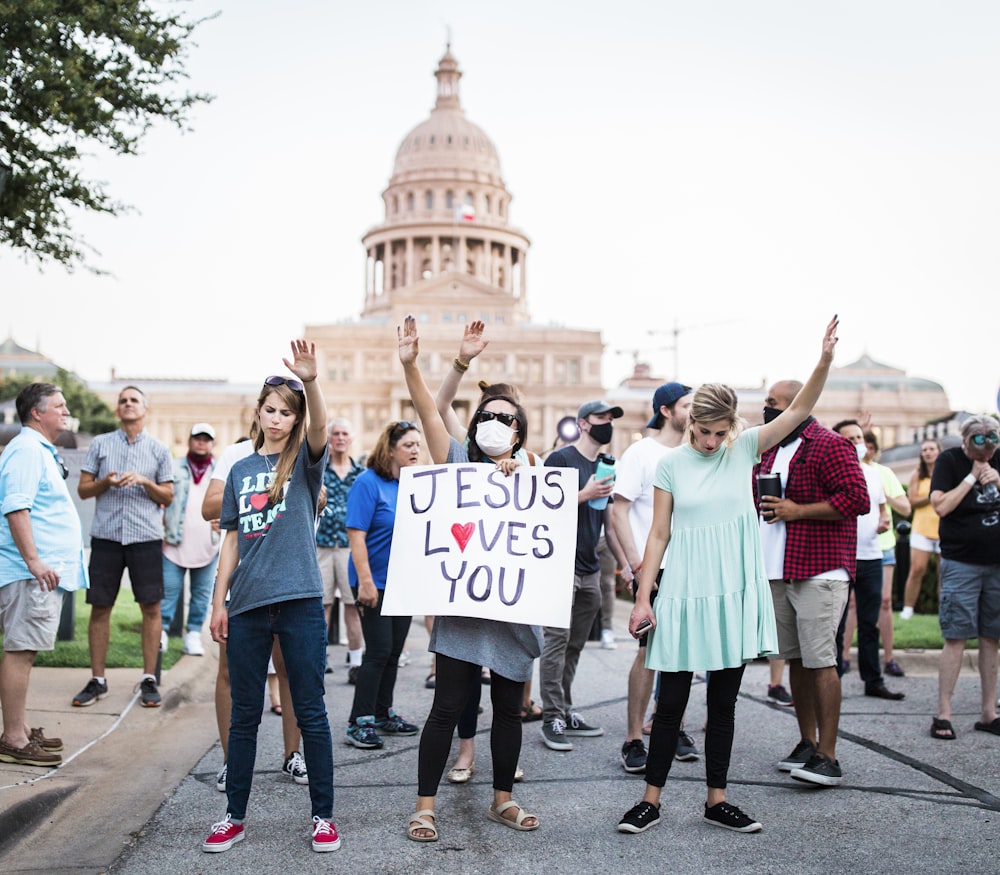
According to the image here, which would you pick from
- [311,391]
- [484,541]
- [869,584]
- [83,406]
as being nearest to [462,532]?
[484,541]

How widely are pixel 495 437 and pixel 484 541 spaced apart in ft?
1.52

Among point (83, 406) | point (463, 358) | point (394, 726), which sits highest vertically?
point (83, 406)

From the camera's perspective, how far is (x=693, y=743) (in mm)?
6121

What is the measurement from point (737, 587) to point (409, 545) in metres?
1.45

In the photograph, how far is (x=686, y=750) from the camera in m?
5.98

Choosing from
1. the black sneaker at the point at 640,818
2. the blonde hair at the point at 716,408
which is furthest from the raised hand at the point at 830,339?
the black sneaker at the point at 640,818

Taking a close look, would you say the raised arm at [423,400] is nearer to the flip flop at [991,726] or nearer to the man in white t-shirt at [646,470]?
the man in white t-shirt at [646,470]

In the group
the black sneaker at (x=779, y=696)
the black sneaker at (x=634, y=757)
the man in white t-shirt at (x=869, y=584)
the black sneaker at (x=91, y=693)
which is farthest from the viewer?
the man in white t-shirt at (x=869, y=584)

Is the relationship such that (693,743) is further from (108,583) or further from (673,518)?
(108,583)

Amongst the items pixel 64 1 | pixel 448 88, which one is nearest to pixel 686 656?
pixel 64 1

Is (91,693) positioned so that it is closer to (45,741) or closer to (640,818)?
(45,741)

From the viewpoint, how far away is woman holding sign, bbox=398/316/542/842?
457 centimetres

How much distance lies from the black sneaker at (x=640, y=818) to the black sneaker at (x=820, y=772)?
991 millimetres

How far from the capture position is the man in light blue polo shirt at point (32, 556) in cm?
563
